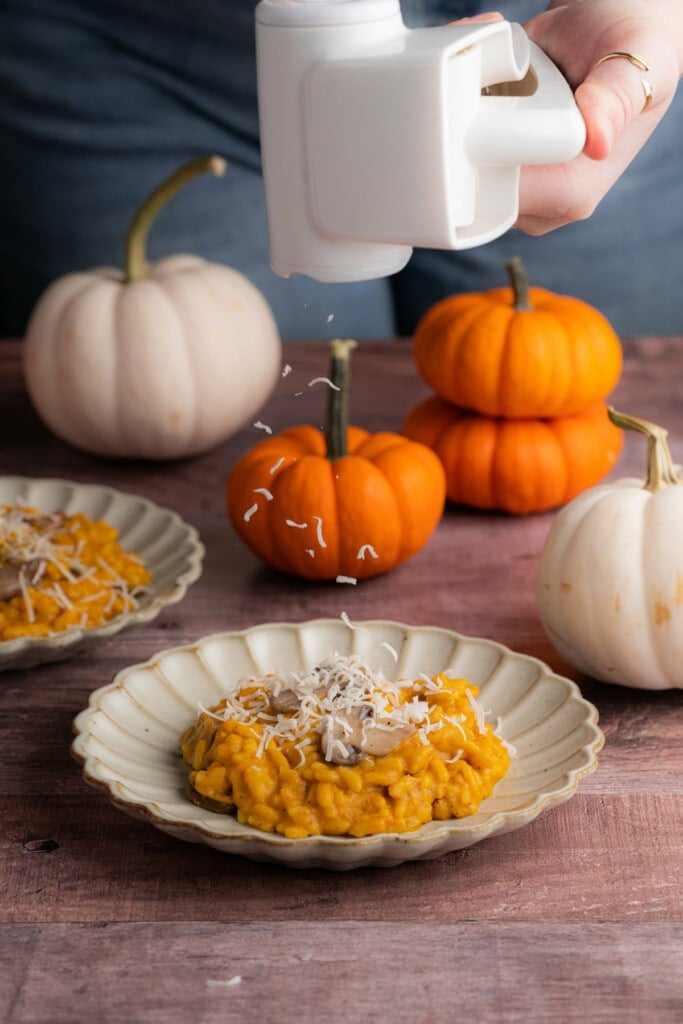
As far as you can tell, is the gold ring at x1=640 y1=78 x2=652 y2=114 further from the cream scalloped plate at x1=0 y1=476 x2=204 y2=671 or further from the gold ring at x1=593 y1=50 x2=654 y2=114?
the cream scalloped plate at x1=0 y1=476 x2=204 y2=671

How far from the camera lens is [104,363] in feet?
6.68

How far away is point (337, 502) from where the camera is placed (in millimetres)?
1660

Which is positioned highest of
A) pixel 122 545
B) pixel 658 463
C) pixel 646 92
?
pixel 646 92

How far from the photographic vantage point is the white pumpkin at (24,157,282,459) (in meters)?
2.03

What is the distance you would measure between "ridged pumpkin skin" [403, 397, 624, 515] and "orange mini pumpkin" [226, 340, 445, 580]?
0.46 feet

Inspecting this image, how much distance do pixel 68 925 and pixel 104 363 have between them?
1.12 m

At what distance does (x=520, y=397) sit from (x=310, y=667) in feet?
1.98

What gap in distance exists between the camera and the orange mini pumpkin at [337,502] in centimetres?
166

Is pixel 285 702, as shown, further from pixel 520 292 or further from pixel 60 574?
pixel 520 292

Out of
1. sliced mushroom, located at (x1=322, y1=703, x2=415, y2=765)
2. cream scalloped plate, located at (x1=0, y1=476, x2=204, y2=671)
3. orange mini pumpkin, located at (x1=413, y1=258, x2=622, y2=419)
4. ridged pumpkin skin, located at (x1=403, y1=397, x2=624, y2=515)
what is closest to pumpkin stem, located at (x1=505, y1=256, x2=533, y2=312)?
orange mini pumpkin, located at (x1=413, y1=258, x2=622, y2=419)

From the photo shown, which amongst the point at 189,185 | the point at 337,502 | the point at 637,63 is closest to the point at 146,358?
the point at 337,502

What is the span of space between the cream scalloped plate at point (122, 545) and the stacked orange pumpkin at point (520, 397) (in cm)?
42

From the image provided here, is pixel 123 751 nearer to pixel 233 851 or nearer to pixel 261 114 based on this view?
pixel 233 851

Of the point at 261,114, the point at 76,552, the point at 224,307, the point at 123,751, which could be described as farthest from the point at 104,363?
the point at 261,114
